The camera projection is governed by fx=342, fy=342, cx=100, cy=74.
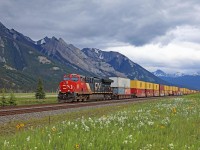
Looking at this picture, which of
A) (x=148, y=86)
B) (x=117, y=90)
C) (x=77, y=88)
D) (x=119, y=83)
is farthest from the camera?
(x=148, y=86)

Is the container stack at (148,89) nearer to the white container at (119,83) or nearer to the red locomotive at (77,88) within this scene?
the white container at (119,83)

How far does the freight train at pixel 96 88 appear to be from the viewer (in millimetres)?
58125

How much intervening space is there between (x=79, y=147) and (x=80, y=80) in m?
51.2

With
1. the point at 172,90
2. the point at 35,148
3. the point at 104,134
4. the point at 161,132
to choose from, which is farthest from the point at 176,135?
the point at 172,90

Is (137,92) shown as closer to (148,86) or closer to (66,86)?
(148,86)

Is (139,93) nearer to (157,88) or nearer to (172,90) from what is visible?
(157,88)

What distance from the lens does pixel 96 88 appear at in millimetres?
68000

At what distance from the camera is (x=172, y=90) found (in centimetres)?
15075

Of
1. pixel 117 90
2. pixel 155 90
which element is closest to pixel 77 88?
pixel 117 90

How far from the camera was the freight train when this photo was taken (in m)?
58.1

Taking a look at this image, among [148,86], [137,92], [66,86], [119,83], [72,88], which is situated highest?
[119,83]

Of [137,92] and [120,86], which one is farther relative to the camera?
[137,92]

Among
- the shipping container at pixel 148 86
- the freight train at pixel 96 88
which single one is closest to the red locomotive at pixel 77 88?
the freight train at pixel 96 88

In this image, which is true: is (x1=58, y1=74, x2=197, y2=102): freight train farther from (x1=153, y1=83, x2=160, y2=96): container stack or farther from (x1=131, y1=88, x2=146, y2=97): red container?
(x1=153, y1=83, x2=160, y2=96): container stack
